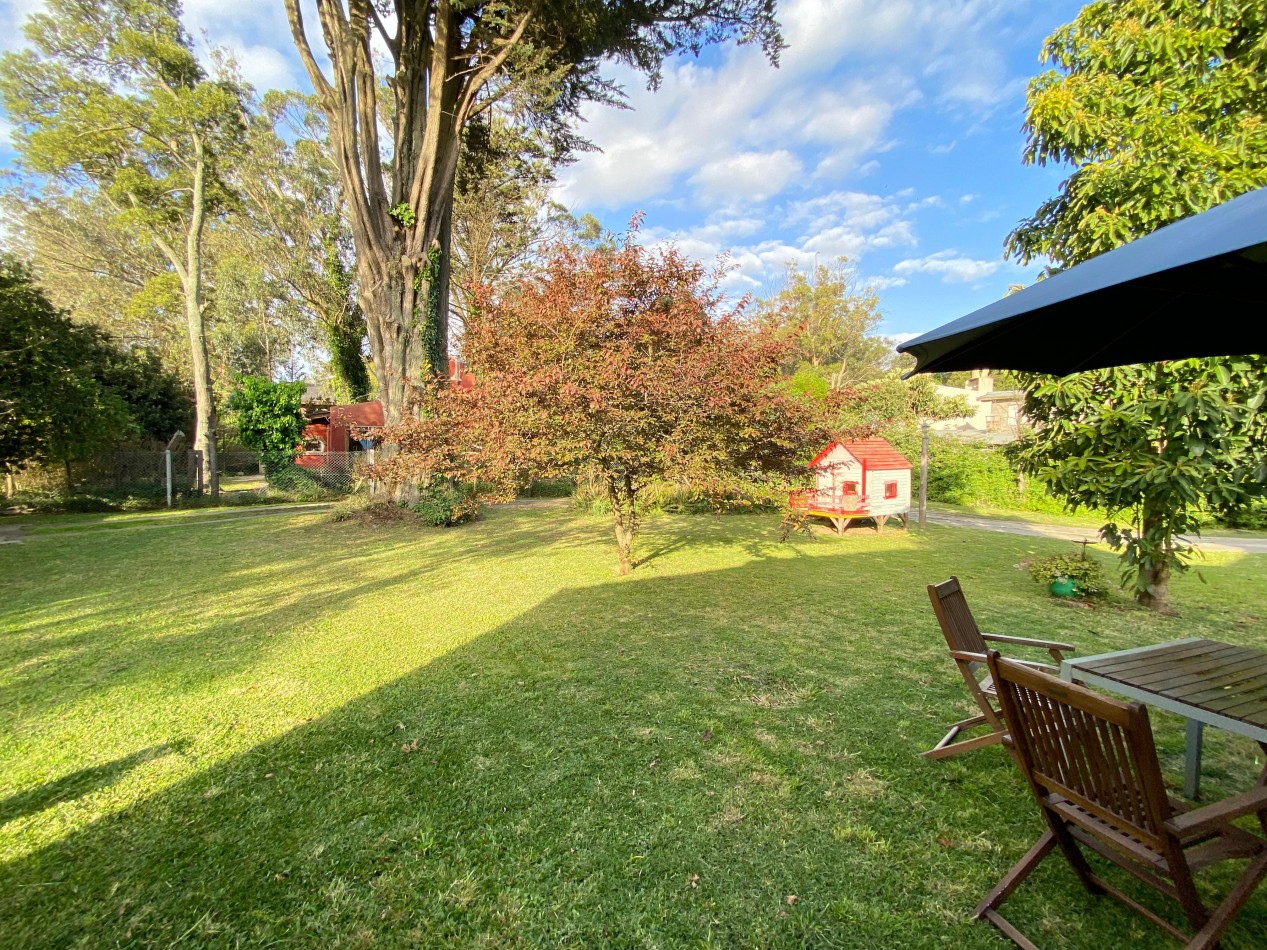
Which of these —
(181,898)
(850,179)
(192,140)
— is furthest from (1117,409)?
(192,140)

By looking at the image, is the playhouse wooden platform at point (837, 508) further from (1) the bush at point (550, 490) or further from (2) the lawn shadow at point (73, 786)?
(2) the lawn shadow at point (73, 786)

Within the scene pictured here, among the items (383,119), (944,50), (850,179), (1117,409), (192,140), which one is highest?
(383,119)

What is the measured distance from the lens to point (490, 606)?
5.97m

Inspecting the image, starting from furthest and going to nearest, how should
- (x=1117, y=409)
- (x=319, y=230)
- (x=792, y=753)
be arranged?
(x=319, y=230) → (x=1117, y=409) → (x=792, y=753)

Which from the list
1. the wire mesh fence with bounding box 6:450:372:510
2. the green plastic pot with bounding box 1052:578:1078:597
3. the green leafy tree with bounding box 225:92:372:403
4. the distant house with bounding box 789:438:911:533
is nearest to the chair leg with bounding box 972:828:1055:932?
the green plastic pot with bounding box 1052:578:1078:597

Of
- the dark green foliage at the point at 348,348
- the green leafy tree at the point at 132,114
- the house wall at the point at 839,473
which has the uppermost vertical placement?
the green leafy tree at the point at 132,114

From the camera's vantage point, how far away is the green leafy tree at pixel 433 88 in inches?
423

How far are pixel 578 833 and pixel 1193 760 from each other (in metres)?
2.88

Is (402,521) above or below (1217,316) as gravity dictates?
below

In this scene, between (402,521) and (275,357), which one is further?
(275,357)

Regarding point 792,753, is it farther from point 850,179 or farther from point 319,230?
point 319,230

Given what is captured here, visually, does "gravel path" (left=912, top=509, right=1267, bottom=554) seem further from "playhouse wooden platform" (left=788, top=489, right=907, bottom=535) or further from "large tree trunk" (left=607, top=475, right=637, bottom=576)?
"large tree trunk" (left=607, top=475, right=637, bottom=576)

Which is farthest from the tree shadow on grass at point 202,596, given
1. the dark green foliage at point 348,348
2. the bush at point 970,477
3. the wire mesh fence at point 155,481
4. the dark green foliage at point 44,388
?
the bush at point 970,477

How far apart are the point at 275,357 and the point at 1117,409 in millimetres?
45972
